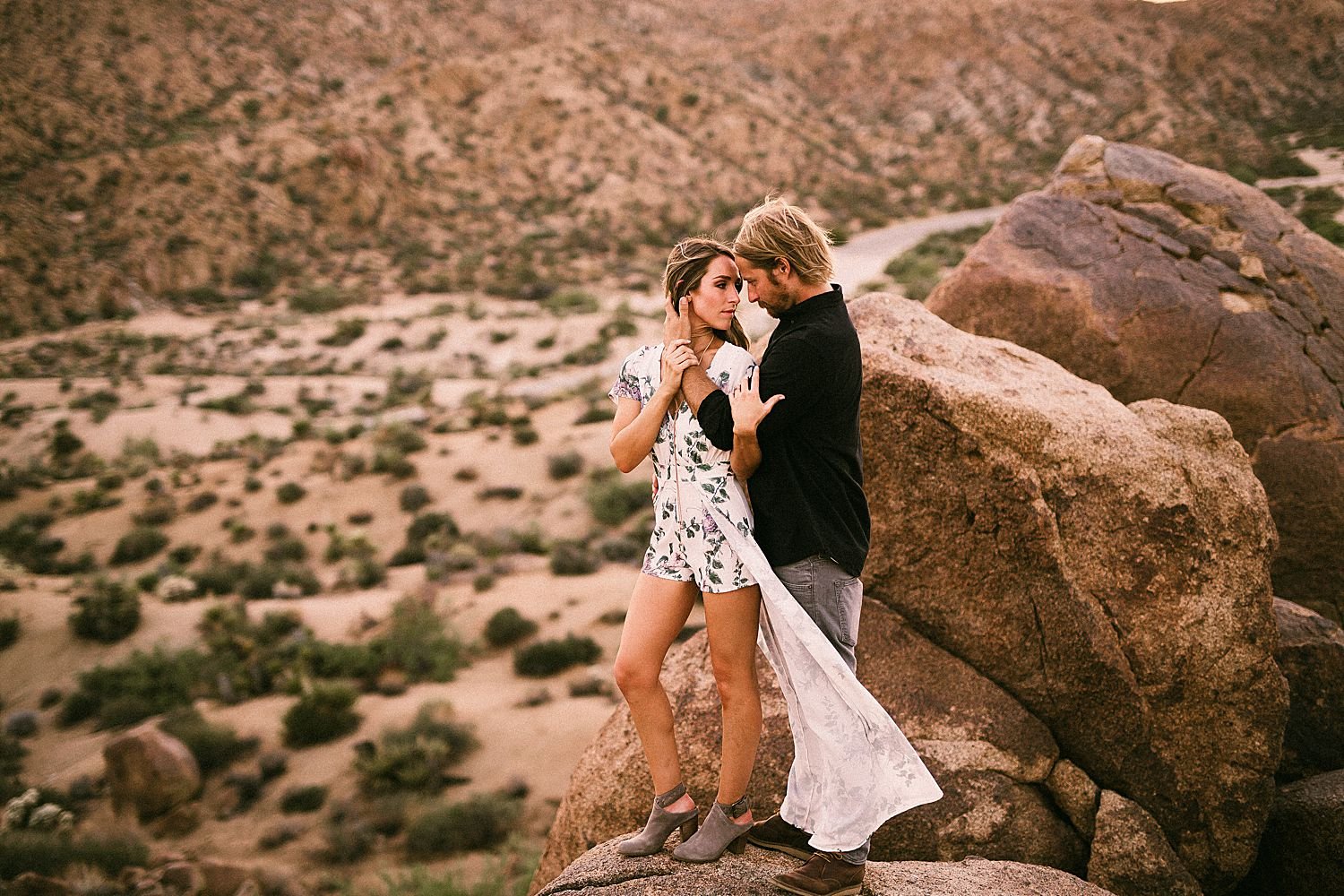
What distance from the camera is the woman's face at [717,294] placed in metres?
2.79

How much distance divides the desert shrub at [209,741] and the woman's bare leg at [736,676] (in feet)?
28.7

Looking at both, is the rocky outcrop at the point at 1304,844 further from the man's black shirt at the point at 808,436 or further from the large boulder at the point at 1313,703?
the man's black shirt at the point at 808,436

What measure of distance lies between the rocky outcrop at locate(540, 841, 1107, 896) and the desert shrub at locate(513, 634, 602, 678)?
7.59 metres

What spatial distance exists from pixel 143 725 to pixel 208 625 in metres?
3.04

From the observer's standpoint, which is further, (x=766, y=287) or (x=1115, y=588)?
(x=1115, y=588)

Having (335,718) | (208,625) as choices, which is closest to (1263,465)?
(335,718)

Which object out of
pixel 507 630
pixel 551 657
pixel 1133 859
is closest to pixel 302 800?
pixel 551 657

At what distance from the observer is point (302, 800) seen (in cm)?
864

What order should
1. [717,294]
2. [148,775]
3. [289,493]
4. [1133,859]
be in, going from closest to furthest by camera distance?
[717,294] < [1133,859] < [148,775] < [289,493]

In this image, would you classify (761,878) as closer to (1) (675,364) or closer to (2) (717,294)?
(1) (675,364)

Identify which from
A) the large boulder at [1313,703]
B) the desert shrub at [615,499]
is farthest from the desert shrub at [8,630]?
the large boulder at [1313,703]

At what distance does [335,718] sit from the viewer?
32.2 ft

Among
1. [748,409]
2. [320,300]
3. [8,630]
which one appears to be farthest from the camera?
[320,300]

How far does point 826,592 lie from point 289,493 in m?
16.2
